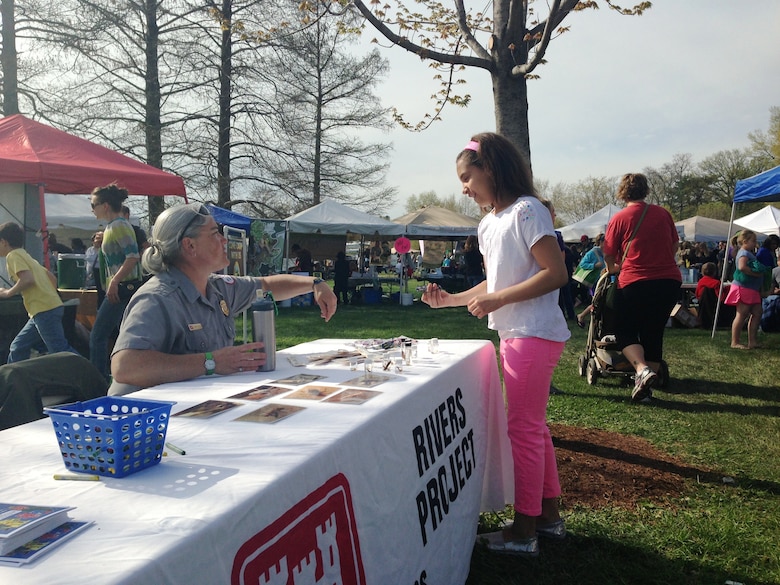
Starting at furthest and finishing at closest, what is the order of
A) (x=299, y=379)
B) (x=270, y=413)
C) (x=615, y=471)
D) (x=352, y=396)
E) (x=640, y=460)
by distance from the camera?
(x=640, y=460)
(x=615, y=471)
(x=299, y=379)
(x=352, y=396)
(x=270, y=413)

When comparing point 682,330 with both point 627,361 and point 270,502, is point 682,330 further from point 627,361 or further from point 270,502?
point 270,502

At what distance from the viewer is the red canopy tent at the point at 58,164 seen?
653cm

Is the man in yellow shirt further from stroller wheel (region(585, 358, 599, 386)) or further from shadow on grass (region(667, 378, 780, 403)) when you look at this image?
shadow on grass (region(667, 378, 780, 403))

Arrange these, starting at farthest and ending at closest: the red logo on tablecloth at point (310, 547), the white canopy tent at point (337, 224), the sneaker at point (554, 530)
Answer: the white canopy tent at point (337, 224)
the sneaker at point (554, 530)
the red logo on tablecloth at point (310, 547)

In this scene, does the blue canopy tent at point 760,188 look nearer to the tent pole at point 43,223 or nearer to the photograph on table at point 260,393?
the photograph on table at point 260,393

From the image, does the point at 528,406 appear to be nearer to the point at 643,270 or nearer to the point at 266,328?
the point at 266,328

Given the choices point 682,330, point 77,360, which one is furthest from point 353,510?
point 682,330

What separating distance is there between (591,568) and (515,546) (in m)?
0.33

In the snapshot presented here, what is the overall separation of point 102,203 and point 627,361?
17.0 ft

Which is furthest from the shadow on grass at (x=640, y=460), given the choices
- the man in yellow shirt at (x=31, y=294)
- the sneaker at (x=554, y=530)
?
the man in yellow shirt at (x=31, y=294)

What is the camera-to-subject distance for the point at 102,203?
5.41m

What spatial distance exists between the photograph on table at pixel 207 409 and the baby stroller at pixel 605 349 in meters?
4.61

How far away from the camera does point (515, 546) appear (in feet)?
8.34

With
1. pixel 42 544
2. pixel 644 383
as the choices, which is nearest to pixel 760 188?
pixel 644 383
